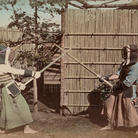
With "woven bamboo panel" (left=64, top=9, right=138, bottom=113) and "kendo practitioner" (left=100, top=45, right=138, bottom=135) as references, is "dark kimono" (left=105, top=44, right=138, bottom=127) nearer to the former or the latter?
"kendo practitioner" (left=100, top=45, right=138, bottom=135)

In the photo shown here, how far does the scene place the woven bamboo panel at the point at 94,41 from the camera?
6320 millimetres

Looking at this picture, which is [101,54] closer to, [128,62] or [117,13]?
[117,13]

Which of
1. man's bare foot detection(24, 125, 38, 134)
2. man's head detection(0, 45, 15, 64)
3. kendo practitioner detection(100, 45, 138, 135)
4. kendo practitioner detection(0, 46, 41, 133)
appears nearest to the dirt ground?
man's bare foot detection(24, 125, 38, 134)

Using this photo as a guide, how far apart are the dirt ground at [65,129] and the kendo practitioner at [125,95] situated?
0.21 m

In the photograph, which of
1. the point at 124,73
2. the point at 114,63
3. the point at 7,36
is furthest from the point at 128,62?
the point at 7,36

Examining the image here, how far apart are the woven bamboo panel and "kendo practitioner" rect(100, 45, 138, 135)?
3.87 feet

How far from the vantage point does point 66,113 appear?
664cm

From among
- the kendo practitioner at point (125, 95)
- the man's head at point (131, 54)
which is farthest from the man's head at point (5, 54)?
the man's head at point (131, 54)

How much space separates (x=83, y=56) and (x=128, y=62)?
182 centimetres

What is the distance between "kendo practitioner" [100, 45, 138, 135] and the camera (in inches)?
191

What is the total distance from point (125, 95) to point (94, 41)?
1.98 m

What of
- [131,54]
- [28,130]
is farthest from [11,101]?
[131,54]

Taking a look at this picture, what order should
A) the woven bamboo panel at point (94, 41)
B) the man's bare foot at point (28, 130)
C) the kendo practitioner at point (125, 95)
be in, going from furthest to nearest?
1. the woven bamboo panel at point (94, 41)
2. the man's bare foot at point (28, 130)
3. the kendo practitioner at point (125, 95)

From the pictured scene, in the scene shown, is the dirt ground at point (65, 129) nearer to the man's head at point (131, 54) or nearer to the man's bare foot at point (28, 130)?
the man's bare foot at point (28, 130)
